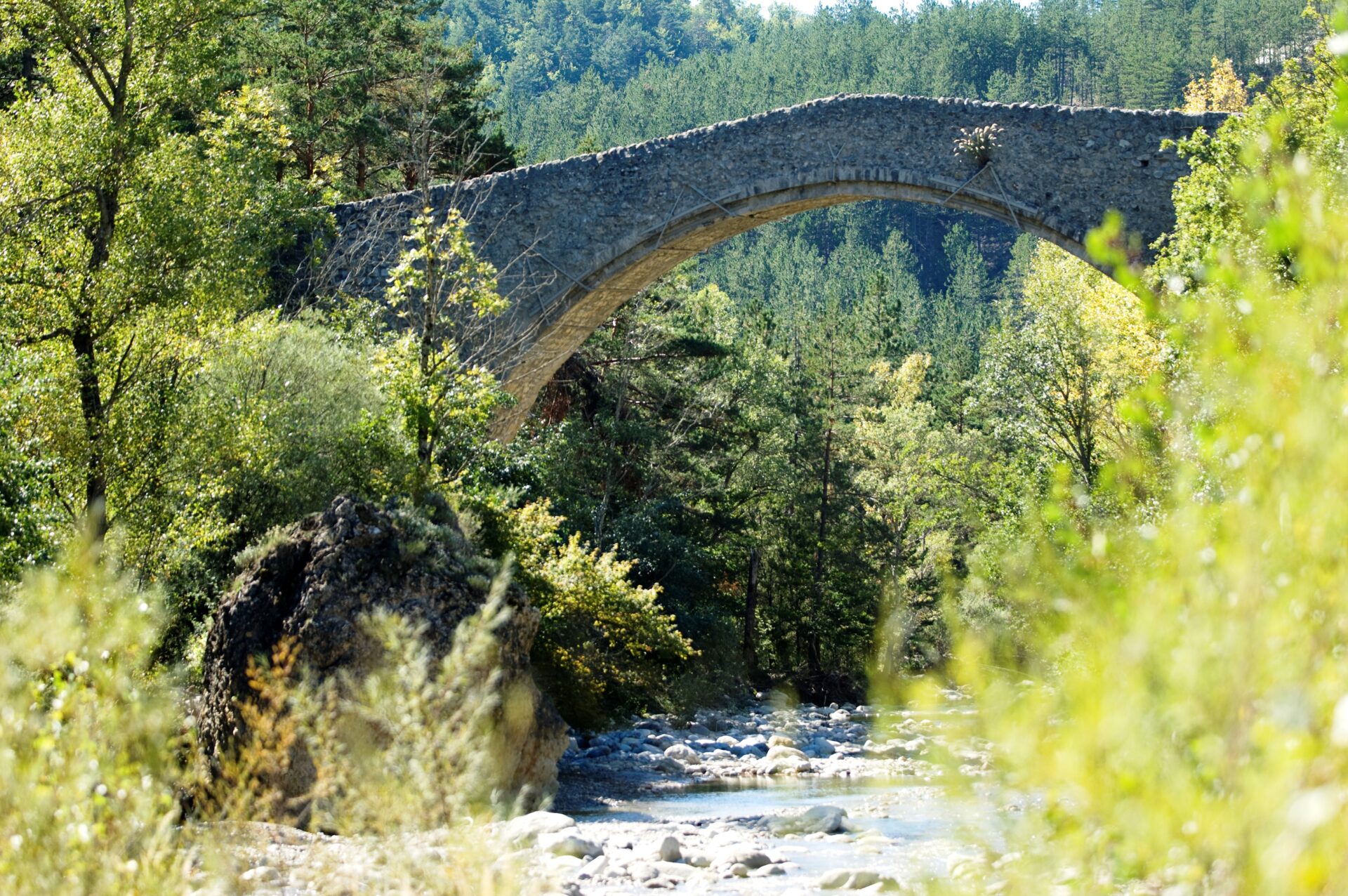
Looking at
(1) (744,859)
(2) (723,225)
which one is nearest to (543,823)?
(1) (744,859)

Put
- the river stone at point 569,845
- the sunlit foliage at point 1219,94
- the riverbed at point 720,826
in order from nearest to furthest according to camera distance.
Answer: the riverbed at point 720,826 < the river stone at point 569,845 < the sunlit foliage at point 1219,94

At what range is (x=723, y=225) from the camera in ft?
54.4

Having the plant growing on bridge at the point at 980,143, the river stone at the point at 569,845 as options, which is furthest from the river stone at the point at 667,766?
the plant growing on bridge at the point at 980,143

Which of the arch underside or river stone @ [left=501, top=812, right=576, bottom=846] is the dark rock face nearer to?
river stone @ [left=501, top=812, right=576, bottom=846]

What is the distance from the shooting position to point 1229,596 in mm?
1915

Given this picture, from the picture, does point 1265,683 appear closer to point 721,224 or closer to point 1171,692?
point 1171,692

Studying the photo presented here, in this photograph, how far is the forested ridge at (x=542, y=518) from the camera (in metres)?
2.00

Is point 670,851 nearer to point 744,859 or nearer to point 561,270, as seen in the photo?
point 744,859

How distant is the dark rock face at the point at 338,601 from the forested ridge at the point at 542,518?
3cm

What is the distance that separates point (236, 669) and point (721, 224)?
1007cm

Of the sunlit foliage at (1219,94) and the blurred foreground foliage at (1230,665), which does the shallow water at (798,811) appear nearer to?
the blurred foreground foliage at (1230,665)

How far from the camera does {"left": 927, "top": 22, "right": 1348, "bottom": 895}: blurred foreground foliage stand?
67.4 inches

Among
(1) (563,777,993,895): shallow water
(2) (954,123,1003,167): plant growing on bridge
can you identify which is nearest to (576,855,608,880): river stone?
(1) (563,777,993,895): shallow water

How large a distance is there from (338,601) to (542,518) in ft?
12.9
